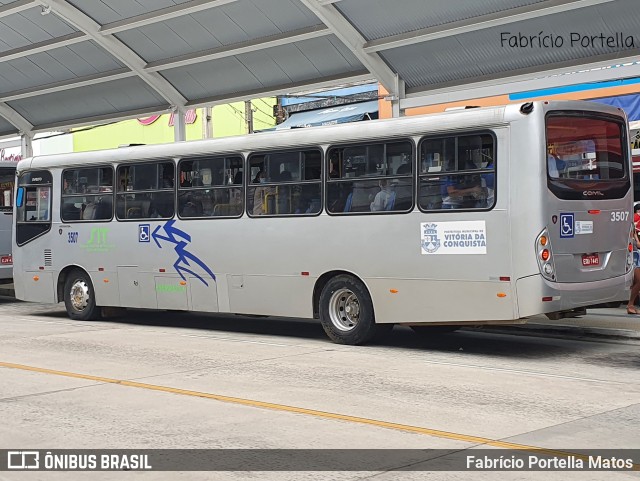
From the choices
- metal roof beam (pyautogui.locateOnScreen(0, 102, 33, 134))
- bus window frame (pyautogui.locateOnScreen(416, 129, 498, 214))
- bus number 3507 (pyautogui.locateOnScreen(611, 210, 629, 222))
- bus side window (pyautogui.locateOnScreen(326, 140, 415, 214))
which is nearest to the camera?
bus window frame (pyautogui.locateOnScreen(416, 129, 498, 214))

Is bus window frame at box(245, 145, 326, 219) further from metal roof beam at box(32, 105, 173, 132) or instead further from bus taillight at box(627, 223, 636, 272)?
metal roof beam at box(32, 105, 173, 132)

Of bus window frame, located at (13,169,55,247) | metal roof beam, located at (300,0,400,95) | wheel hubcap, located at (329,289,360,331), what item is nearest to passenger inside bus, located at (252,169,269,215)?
wheel hubcap, located at (329,289,360,331)

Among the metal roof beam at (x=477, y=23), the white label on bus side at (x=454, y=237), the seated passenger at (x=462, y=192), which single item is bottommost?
the white label on bus side at (x=454, y=237)

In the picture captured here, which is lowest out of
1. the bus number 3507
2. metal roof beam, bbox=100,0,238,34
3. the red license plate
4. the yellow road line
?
the yellow road line

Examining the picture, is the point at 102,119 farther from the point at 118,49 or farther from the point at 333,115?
the point at 333,115

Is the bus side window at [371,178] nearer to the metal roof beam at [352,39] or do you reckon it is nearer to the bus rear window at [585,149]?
the bus rear window at [585,149]

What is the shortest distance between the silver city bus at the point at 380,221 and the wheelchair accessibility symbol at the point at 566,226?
0.02 meters

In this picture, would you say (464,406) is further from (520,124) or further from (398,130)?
(398,130)

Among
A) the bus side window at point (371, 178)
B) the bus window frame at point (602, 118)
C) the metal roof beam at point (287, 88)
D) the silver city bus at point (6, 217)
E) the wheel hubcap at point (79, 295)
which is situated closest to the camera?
the bus window frame at point (602, 118)

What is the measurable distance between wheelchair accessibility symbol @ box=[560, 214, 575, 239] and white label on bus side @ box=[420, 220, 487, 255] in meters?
0.89

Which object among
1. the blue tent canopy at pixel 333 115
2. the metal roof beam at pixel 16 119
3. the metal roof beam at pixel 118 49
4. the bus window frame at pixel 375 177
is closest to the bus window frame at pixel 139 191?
the bus window frame at pixel 375 177

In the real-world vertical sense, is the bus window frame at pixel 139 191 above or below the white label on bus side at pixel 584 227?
above

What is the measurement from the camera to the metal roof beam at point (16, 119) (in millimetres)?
24797

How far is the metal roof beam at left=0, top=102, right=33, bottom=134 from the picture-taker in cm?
2480
